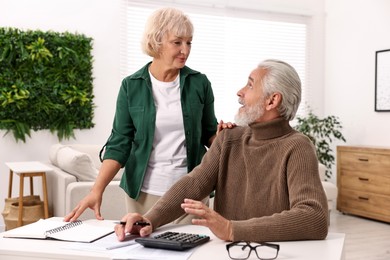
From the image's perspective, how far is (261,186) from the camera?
6.19 ft

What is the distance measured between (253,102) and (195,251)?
66 cm

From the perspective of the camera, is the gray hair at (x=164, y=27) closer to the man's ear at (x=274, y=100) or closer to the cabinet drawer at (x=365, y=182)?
the man's ear at (x=274, y=100)

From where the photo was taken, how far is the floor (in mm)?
4491

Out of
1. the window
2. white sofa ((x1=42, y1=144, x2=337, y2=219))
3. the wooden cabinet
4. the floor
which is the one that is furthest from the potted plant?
white sofa ((x1=42, y1=144, x2=337, y2=219))

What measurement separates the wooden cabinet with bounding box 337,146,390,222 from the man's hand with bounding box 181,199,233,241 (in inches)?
179

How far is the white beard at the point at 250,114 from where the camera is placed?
1977 mm

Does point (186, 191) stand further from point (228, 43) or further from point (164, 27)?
point (228, 43)

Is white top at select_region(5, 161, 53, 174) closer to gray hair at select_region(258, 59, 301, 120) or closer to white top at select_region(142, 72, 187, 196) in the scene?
white top at select_region(142, 72, 187, 196)

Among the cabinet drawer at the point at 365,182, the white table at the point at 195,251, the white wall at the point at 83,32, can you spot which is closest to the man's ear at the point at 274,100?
the white table at the point at 195,251

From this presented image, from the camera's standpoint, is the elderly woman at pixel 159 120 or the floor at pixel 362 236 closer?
the elderly woman at pixel 159 120

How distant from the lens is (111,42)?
6152mm

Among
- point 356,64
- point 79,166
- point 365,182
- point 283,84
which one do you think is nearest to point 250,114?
point 283,84

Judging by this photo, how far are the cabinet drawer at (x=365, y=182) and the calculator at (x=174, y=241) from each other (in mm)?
4618

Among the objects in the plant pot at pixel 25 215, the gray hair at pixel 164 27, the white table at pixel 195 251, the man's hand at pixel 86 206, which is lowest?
the plant pot at pixel 25 215
